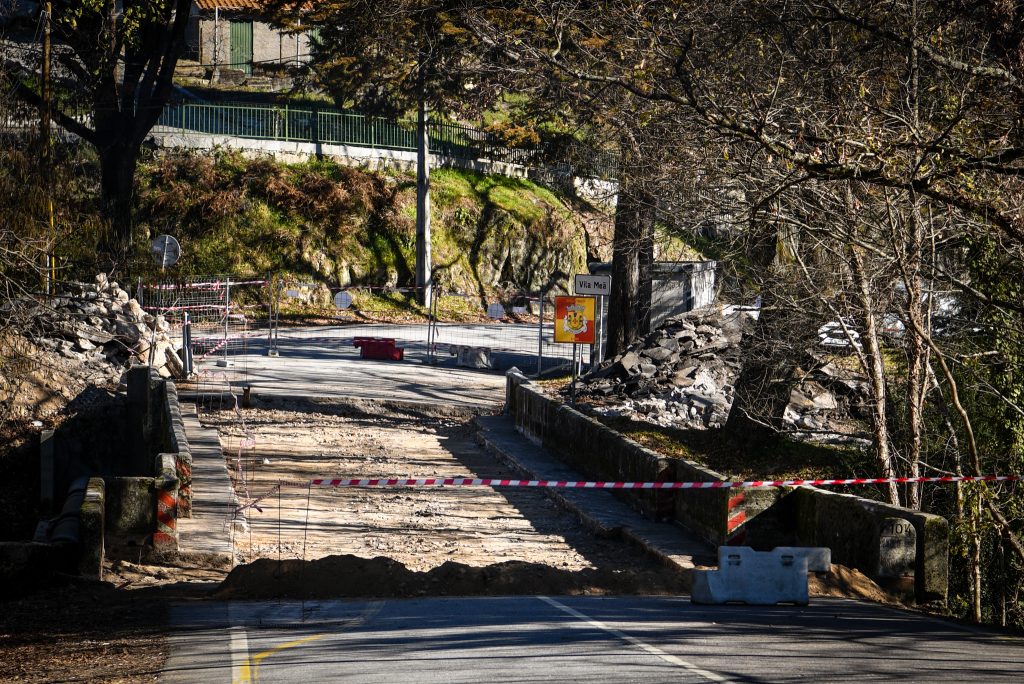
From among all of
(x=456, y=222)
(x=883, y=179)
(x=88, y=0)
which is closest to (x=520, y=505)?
(x=883, y=179)

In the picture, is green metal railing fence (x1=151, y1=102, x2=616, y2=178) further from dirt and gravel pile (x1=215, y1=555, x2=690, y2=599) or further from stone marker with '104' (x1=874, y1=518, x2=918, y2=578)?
stone marker with '104' (x1=874, y1=518, x2=918, y2=578)

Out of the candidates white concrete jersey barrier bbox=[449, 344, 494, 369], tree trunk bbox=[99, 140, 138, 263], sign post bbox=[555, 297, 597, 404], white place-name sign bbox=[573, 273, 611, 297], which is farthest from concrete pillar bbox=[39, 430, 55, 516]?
tree trunk bbox=[99, 140, 138, 263]

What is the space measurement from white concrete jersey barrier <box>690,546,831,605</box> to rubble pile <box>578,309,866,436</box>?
8033 mm

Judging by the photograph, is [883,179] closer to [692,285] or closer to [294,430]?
[294,430]

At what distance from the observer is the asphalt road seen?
7.51m

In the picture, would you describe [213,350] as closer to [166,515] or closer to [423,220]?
[423,220]

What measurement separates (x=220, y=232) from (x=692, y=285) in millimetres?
18427

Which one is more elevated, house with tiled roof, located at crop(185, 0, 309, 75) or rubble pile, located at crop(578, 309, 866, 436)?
house with tiled roof, located at crop(185, 0, 309, 75)

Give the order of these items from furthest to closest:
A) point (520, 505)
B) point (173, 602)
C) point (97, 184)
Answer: point (97, 184), point (520, 505), point (173, 602)

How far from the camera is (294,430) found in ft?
71.8

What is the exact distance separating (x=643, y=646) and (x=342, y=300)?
30927 millimetres

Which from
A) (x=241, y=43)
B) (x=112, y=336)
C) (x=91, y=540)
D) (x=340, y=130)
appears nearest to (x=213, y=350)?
(x=112, y=336)

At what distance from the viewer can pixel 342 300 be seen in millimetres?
38406

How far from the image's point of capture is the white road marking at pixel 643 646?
7352 millimetres
